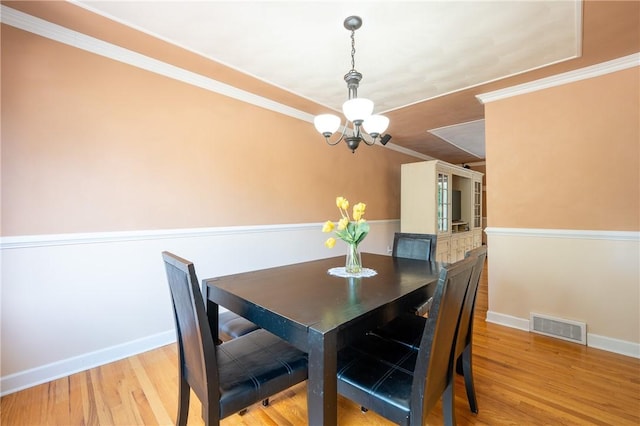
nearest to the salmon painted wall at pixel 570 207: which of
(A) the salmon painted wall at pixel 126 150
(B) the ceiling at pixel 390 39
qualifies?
(B) the ceiling at pixel 390 39

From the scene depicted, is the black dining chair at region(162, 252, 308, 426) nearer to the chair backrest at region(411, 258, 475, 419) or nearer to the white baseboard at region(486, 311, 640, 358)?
the chair backrest at region(411, 258, 475, 419)

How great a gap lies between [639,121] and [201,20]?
3.28 meters

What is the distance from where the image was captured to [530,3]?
1641 millimetres

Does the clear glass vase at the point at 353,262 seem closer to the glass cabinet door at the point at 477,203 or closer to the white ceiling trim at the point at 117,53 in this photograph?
the white ceiling trim at the point at 117,53

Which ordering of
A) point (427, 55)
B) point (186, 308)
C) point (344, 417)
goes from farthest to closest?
1. point (427, 55)
2. point (344, 417)
3. point (186, 308)

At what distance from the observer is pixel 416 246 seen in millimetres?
2410

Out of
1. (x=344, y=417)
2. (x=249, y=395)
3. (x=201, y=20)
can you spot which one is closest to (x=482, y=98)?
(x=201, y=20)

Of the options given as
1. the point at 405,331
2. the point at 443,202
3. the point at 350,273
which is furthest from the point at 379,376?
the point at 443,202

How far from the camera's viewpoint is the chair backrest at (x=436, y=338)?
39.3 inches

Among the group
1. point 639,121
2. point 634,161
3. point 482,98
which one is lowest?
point 634,161

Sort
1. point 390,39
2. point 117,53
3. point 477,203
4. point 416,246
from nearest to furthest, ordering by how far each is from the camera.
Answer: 1. point 390,39
2. point 117,53
3. point 416,246
4. point 477,203

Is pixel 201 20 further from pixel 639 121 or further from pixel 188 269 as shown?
pixel 639 121

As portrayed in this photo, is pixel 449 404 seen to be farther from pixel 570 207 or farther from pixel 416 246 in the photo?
pixel 570 207

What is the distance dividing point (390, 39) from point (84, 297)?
2805mm
